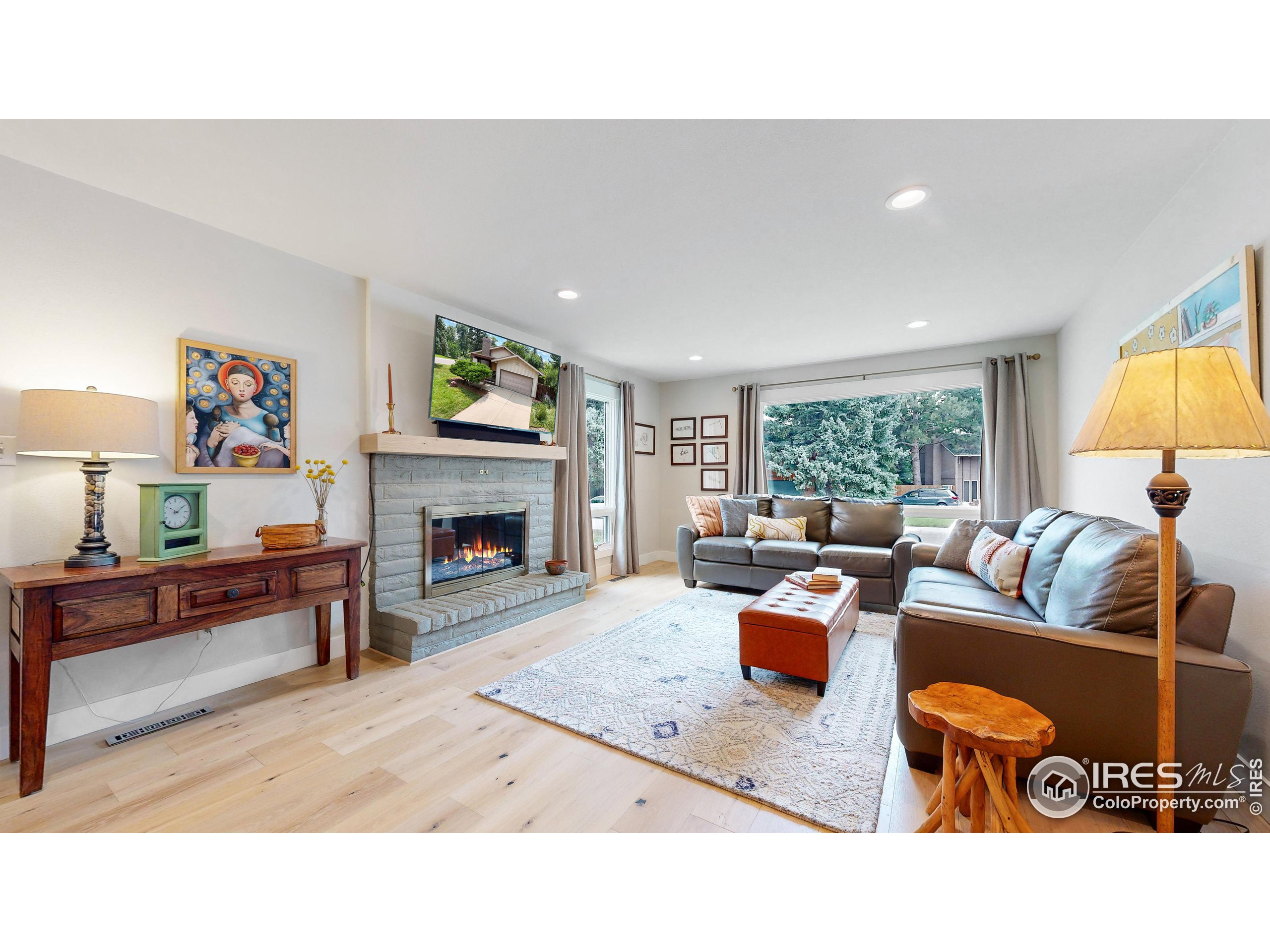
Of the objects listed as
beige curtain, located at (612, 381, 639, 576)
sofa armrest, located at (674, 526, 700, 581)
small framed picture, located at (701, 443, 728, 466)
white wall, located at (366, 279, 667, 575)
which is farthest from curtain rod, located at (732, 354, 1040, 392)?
white wall, located at (366, 279, 667, 575)

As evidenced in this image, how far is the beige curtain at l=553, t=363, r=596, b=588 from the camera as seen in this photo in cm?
462

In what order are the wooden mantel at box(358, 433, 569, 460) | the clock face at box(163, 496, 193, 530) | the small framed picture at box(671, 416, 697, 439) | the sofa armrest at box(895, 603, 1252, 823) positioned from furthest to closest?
the small framed picture at box(671, 416, 697, 439)
the wooden mantel at box(358, 433, 569, 460)
the clock face at box(163, 496, 193, 530)
the sofa armrest at box(895, 603, 1252, 823)

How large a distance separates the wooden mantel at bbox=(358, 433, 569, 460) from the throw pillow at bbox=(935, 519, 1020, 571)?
3.17m

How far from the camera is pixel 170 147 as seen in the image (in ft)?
5.87

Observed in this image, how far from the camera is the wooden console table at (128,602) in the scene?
65.7 inches

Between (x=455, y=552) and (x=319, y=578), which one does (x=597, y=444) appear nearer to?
(x=455, y=552)

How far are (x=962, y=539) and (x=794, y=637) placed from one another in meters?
→ 1.84

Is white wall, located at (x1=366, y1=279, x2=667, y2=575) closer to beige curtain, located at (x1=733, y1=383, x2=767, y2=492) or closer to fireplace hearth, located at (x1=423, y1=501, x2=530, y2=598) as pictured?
fireplace hearth, located at (x1=423, y1=501, x2=530, y2=598)

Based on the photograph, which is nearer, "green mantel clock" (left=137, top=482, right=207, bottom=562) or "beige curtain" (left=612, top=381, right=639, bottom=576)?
"green mantel clock" (left=137, top=482, right=207, bottom=562)

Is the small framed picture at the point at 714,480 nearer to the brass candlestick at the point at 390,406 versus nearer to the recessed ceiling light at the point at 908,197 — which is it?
the brass candlestick at the point at 390,406

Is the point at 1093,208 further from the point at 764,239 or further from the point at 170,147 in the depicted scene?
the point at 170,147

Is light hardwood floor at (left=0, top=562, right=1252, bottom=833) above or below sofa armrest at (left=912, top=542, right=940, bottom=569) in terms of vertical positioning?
below

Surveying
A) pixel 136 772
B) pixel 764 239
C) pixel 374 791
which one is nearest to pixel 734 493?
pixel 764 239

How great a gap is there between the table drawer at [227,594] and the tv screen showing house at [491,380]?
1520 mm
